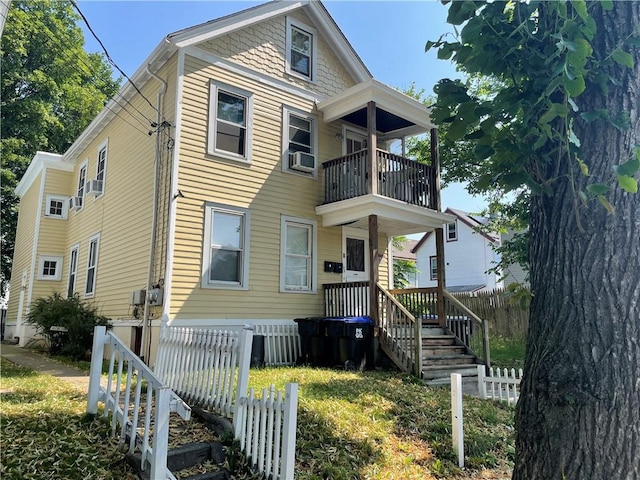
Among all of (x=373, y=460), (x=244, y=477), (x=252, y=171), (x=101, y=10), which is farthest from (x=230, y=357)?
(x=101, y=10)

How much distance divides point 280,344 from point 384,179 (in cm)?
459

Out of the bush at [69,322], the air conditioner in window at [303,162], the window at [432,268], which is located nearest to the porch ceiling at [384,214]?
the air conditioner in window at [303,162]

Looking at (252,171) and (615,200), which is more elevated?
(252,171)

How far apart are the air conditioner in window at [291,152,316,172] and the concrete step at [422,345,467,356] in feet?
16.9

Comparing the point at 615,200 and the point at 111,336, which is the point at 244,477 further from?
the point at 615,200

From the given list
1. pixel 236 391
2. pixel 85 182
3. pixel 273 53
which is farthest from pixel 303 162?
pixel 85 182

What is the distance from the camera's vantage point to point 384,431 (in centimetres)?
566

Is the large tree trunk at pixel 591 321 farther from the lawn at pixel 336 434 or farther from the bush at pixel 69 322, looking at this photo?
the bush at pixel 69 322

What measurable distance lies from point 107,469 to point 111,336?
1481mm

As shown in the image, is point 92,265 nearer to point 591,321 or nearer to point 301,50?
point 301,50

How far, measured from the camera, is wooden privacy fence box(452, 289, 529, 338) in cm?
1576

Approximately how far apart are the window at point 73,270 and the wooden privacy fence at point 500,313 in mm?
14067

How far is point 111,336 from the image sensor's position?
5074mm

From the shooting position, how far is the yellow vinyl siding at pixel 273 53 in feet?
36.0
